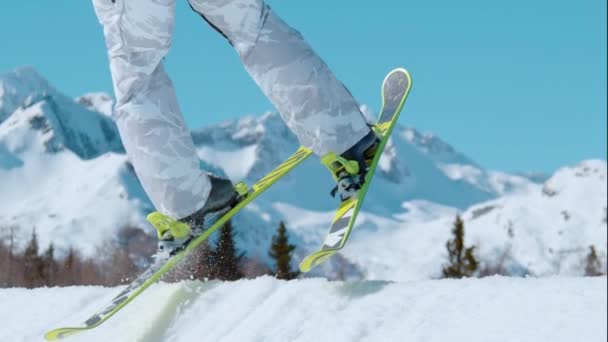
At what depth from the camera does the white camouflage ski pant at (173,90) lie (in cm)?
378

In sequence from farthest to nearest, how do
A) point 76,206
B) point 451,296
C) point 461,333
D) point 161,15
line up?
point 76,206
point 161,15
point 451,296
point 461,333

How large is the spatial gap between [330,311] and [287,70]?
1.29 metres

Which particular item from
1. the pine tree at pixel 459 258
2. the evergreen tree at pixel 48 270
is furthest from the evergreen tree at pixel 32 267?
the pine tree at pixel 459 258

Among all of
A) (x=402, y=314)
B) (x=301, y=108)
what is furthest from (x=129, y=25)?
(x=402, y=314)

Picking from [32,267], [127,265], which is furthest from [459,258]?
[32,267]

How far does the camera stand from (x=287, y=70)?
397 cm

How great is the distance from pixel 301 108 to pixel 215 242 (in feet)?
2.90

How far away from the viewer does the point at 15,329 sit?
394 cm

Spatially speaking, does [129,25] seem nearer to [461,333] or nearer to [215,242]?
[215,242]

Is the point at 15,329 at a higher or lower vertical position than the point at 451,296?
lower

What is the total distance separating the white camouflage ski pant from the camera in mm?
3777

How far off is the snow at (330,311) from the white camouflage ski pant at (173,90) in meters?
0.53

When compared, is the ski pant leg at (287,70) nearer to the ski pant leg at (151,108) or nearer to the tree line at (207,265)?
the ski pant leg at (151,108)

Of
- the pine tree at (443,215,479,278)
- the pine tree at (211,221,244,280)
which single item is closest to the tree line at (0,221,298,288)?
the pine tree at (211,221,244,280)
